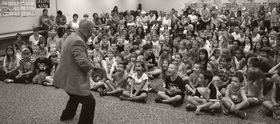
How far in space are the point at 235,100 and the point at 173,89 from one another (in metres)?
0.96

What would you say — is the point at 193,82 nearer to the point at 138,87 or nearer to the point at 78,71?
the point at 138,87

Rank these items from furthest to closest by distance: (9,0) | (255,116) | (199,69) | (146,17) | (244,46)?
(146,17) < (9,0) < (244,46) < (199,69) < (255,116)

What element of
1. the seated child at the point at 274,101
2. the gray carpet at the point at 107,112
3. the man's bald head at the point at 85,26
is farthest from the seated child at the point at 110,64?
the seated child at the point at 274,101

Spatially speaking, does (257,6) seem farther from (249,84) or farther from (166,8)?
(249,84)

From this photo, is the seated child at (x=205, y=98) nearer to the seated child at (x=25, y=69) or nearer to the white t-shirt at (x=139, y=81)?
the white t-shirt at (x=139, y=81)

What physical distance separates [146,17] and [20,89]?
7512mm

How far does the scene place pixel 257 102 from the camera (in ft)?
13.9

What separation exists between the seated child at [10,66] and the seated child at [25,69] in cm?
13

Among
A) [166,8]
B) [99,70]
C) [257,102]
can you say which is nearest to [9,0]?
[99,70]

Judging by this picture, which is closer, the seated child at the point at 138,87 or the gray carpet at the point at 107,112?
the gray carpet at the point at 107,112

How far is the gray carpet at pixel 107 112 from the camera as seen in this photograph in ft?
11.9

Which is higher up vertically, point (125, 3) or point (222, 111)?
point (125, 3)

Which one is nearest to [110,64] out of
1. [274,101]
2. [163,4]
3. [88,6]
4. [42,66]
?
[42,66]

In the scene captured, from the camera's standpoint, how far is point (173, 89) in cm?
436
